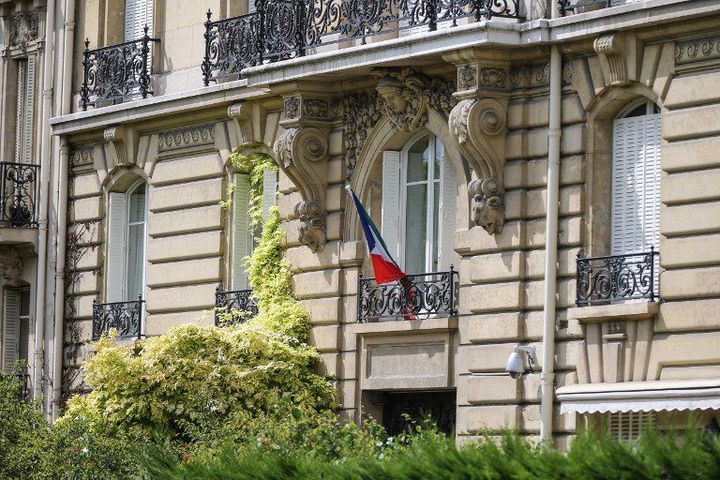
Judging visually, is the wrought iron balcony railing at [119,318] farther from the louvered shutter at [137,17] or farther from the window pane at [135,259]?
the louvered shutter at [137,17]

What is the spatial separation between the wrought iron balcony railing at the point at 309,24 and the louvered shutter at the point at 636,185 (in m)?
2.19

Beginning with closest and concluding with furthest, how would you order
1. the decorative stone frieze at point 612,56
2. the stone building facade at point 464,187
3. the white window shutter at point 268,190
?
the stone building facade at point 464,187, the decorative stone frieze at point 612,56, the white window shutter at point 268,190

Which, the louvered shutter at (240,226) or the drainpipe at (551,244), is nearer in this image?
the drainpipe at (551,244)

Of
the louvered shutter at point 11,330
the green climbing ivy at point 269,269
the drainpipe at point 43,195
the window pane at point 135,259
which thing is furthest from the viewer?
the louvered shutter at point 11,330

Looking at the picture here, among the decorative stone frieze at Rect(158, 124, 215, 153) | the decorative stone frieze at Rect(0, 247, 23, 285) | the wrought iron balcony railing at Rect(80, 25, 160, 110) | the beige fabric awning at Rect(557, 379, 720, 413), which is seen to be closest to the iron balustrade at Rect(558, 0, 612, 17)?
the beige fabric awning at Rect(557, 379, 720, 413)

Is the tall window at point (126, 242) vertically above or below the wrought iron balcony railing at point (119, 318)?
above

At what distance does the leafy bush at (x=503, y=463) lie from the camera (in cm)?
1750

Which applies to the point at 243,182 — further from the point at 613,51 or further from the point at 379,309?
the point at 613,51

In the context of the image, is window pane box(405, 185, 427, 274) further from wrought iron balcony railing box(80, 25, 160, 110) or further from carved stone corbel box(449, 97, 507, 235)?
wrought iron balcony railing box(80, 25, 160, 110)

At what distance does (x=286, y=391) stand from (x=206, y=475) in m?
7.00

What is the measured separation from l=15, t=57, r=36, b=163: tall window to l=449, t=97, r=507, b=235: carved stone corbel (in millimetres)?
11437

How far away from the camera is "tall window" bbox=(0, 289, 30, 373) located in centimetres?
3688

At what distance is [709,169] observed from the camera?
82.0 ft

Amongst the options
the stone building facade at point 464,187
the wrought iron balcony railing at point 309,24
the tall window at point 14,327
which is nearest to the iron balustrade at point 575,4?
the stone building facade at point 464,187
